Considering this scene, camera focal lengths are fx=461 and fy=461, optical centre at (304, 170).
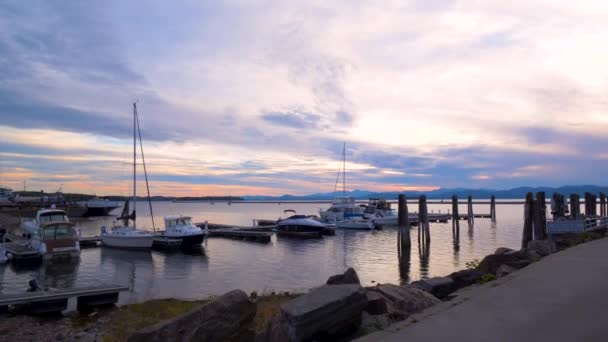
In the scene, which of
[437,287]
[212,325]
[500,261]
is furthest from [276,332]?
[500,261]

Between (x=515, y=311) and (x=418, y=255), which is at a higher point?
(x=515, y=311)

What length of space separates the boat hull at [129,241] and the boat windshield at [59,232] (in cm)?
520

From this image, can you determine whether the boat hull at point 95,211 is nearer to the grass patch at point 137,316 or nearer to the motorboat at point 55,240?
the motorboat at point 55,240

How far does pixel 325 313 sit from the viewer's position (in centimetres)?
708

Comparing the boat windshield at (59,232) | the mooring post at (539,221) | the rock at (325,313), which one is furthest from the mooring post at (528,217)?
the boat windshield at (59,232)

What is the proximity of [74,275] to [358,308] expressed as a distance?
26515 millimetres

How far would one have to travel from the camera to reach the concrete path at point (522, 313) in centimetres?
676

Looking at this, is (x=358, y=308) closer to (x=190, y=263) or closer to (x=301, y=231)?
(x=190, y=263)

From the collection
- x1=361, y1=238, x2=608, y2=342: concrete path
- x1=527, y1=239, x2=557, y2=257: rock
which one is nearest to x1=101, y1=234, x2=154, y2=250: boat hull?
x1=527, y1=239, x2=557, y2=257: rock

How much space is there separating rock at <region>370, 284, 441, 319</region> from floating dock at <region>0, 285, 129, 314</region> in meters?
12.3

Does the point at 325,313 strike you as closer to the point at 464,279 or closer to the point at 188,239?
the point at 464,279

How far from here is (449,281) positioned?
1272cm

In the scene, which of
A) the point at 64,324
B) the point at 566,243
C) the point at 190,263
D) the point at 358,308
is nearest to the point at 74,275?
the point at 190,263

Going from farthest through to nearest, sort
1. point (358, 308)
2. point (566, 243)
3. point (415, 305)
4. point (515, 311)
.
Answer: point (566, 243)
point (415, 305)
point (515, 311)
point (358, 308)
